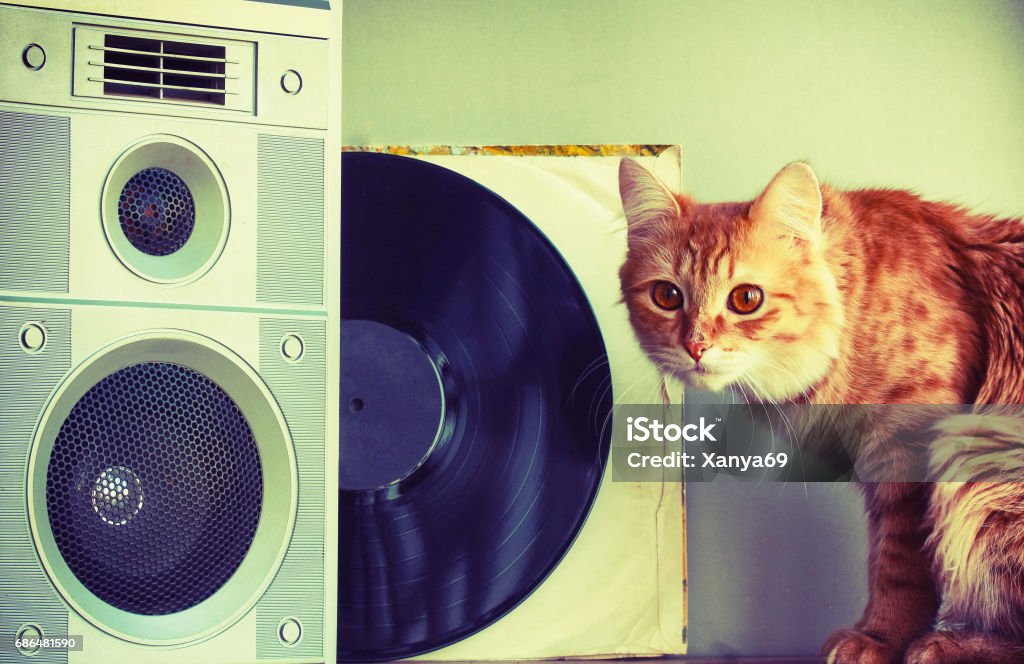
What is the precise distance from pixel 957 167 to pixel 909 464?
1.33ft

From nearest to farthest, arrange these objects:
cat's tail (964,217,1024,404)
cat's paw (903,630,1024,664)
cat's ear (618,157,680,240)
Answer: cat's paw (903,630,1024,664) < cat's tail (964,217,1024,404) < cat's ear (618,157,680,240)

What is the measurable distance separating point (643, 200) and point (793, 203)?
16 centimetres

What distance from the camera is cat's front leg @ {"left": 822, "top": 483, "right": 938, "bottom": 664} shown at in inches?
33.9

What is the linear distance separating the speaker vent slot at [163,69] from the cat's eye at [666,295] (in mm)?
492

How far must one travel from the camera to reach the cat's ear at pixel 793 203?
947 mm

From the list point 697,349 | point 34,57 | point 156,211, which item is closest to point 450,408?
point 697,349

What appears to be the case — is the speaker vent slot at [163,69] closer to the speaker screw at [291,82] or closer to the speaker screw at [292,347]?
the speaker screw at [291,82]

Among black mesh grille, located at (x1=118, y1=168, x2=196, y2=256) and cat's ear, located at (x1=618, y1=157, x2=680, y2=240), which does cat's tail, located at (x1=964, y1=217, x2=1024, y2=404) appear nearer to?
cat's ear, located at (x1=618, y1=157, x2=680, y2=240)

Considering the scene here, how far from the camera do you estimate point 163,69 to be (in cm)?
66

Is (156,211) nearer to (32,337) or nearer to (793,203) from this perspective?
(32,337)

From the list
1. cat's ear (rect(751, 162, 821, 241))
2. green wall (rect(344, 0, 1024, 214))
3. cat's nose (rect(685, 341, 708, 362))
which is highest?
green wall (rect(344, 0, 1024, 214))

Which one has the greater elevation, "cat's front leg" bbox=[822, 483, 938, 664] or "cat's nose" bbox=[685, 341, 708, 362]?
"cat's nose" bbox=[685, 341, 708, 362]

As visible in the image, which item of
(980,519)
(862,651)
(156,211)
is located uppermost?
(156,211)

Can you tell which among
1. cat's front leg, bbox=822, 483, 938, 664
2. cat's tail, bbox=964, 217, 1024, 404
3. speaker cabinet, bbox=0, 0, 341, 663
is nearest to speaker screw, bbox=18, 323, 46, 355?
speaker cabinet, bbox=0, 0, 341, 663
